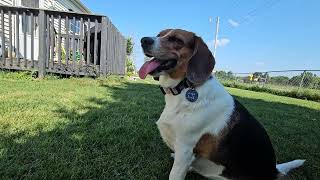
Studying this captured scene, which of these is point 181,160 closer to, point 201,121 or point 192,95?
point 201,121

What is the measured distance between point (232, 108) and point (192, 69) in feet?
1.46

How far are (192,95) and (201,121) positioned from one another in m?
0.21

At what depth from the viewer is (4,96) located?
17.4 ft

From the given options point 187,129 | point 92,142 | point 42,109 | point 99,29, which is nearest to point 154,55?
point 187,129

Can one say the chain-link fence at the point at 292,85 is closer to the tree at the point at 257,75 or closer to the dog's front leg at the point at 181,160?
the tree at the point at 257,75

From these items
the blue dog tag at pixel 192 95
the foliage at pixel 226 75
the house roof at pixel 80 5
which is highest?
the house roof at pixel 80 5

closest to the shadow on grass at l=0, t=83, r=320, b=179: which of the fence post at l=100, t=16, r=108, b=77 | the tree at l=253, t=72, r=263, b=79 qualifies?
the fence post at l=100, t=16, r=108, b=77

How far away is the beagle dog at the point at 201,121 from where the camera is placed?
2430mm

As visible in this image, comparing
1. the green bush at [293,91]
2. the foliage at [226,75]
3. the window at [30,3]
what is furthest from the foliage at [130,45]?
the window at [30,3]

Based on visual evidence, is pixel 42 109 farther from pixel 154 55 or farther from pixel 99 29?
pixel 99 29

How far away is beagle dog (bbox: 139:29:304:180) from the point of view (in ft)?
7.97

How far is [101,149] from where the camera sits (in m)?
3.23

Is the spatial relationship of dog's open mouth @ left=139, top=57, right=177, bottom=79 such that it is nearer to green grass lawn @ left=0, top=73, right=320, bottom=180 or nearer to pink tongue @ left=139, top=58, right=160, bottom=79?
pink tongue @ left=139, top=58, right=160, bottom=79

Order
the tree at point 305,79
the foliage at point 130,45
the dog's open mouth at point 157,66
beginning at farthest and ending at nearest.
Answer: the foliage at point 130,45, the tree at point 305,79, the dog's open mouth at point 157,66
